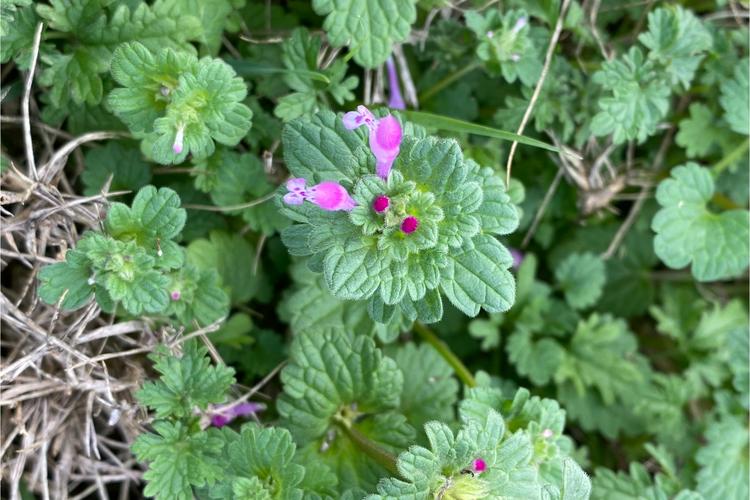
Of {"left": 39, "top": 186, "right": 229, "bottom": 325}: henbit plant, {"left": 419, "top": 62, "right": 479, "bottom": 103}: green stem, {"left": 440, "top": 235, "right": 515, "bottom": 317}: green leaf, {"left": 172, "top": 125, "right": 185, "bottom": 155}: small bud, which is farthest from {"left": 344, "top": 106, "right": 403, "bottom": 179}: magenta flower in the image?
{"left": 419, "top": 62, "right": 479, "bottom": 103}: green stem

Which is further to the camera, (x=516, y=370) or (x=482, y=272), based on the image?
(x=516, y=370)

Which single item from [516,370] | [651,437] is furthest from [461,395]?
[651,437]

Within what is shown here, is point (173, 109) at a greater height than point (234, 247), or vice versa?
point (173, 109)

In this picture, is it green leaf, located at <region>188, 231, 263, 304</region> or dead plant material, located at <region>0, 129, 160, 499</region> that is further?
green leaf, located at <region>188, 231, 263, 304</region>

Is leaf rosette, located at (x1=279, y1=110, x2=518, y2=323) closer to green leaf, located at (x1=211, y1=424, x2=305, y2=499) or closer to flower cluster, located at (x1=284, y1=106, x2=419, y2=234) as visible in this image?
flower cluster, located at (x1=284, y1=106, x2=419, y2=234)

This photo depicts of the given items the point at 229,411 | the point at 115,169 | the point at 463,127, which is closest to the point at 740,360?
the point at 463,127

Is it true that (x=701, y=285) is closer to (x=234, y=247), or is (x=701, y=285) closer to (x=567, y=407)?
(x=567, y=407)

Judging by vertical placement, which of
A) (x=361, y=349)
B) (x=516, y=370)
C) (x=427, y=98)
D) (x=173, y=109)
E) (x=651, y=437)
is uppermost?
(x=173, y=109)
